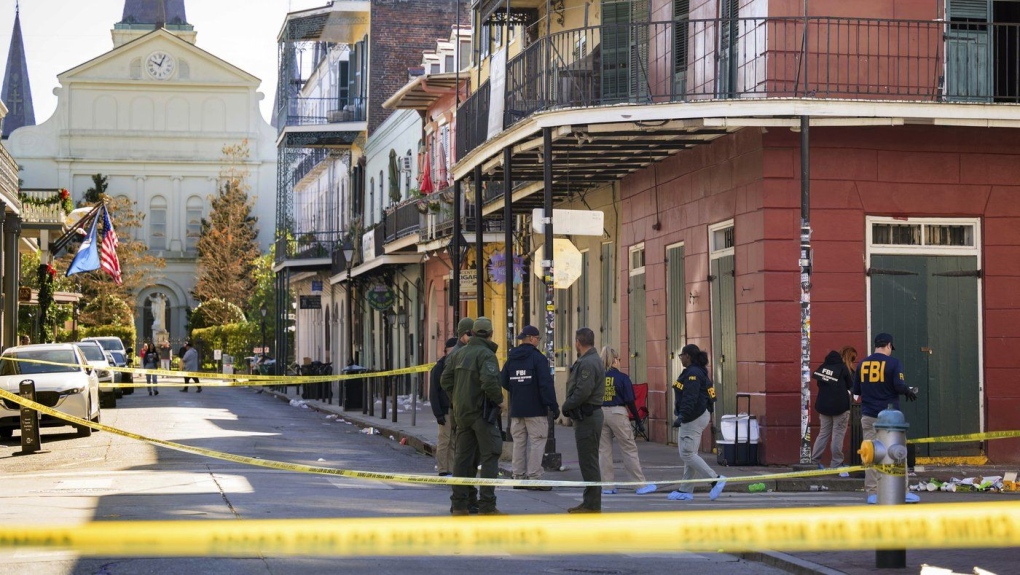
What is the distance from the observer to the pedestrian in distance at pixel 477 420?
40.7 feet

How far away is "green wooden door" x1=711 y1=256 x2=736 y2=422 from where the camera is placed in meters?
18.1

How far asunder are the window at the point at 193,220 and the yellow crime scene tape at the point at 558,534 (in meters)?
83.3

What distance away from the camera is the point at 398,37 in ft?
148

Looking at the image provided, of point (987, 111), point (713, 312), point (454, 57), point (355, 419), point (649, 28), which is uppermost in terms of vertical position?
point (454, 57)

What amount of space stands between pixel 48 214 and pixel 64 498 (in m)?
30.7

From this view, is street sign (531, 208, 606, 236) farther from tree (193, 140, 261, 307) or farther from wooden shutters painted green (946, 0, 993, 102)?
tree (193, 140, 261, 307)

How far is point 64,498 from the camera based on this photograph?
1320 cm

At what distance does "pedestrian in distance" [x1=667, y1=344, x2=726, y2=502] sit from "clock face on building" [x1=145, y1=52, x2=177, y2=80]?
73935 mm

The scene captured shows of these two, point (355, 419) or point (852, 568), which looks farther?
point (355, 419)

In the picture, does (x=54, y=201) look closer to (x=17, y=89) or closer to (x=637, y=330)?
(x=637, y=330)

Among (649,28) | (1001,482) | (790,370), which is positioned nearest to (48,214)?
(649,28)

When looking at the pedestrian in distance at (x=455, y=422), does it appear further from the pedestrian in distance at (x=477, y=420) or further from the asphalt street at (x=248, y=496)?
the asphalt street at (x=248, y=496)

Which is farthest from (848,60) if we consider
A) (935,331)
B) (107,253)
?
(107,253)

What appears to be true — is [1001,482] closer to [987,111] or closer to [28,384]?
[987,111]
